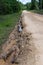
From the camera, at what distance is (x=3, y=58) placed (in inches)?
382

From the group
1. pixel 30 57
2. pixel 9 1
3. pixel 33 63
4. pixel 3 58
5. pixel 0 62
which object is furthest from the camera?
pixel 9 1

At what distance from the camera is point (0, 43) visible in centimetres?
1373

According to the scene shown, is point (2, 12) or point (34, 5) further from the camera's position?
point (34, 5)

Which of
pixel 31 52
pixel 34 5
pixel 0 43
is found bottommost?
pixel 34 5

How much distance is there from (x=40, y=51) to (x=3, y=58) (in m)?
1.37

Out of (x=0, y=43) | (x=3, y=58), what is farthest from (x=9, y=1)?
(x=3, y=58)

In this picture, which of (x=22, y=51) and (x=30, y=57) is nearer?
(x=30, y=57)

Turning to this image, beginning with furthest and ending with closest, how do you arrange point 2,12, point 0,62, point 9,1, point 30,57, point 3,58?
point 9,1 < point 2,12 < point 3,58 < point 0,62 < point 30,57

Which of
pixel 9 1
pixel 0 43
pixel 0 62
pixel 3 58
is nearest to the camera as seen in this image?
pixel 0 62

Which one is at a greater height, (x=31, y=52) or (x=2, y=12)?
(x=31, y=52)

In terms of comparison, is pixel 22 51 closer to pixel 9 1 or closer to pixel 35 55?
pixel 35 55

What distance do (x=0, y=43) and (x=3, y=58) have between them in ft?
13.4

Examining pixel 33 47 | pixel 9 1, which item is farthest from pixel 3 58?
pixel 9 1

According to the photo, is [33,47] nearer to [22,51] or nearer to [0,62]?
[22,51]
